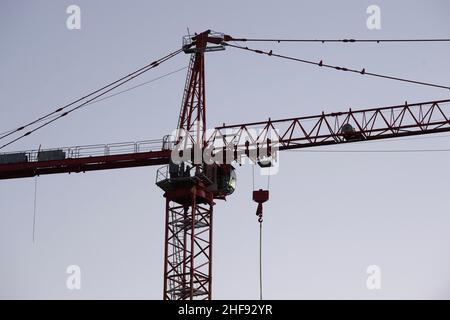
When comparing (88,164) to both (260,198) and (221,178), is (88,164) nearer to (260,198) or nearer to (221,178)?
(221,178)

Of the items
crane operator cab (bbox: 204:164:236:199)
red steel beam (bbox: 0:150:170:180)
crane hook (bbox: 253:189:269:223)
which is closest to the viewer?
crane hook (bbox: 253:189:269:223)

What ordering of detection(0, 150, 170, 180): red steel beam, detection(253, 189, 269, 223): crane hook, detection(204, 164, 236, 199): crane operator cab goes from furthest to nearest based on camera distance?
detection(204, 164, 236, 199): crane operator cab, detection(0, 150, 170, 180): red steel beam, detection(253, 189, 269, 223): crane hook

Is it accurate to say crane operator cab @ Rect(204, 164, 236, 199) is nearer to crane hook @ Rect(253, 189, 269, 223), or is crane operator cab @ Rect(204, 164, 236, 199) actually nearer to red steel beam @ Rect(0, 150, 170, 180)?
red steel beam @ Rect(0, 150, 170, 180)

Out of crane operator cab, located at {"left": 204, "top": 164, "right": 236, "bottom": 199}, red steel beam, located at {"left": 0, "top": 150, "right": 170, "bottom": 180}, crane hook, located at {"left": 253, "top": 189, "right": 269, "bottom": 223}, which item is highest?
red steel beam, located at {"left": 0, "top": 150, "right": 170, "bottom": 180}

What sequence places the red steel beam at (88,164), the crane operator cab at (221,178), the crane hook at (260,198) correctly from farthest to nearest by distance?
1. the crane operator cab at (221,178)
2. the red steel beam at (88,164)
3. the crane hook at (260,198)

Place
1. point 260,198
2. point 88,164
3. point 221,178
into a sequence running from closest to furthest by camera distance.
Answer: point 260,198 < point 88,164 < point 221,178

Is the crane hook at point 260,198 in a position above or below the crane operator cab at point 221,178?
below

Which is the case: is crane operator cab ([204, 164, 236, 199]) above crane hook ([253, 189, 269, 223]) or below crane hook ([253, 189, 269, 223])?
above

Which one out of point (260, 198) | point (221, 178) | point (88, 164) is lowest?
point (260, 198)

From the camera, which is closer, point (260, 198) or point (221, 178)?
point (260, 198)

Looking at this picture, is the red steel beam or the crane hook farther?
the red steel beam

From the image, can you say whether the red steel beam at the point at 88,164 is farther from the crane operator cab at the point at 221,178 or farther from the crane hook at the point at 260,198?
the crane hook at the point at 260,198
